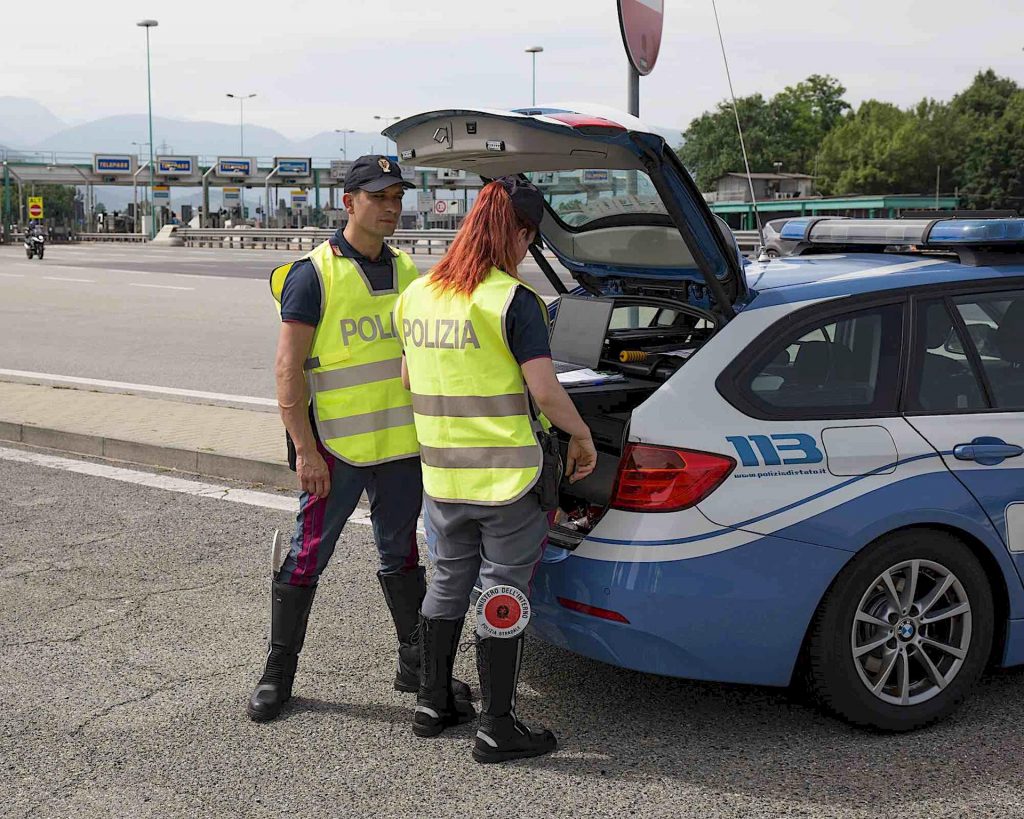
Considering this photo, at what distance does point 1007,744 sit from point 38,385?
9.32m

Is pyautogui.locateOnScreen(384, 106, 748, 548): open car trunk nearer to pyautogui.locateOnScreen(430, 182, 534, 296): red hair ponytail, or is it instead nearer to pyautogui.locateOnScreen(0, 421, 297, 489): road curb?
pyautogui.locateOnScreen(430, 182, 534, 296): red hair ponytail

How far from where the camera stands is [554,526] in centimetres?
396

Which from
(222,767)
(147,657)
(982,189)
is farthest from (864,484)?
(982,189)

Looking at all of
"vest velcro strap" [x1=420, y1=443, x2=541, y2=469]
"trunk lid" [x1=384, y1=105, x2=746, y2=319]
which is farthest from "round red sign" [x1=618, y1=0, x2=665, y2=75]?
"vest velcro strap" [x1=420, y1=443, x2=541, y2=469]

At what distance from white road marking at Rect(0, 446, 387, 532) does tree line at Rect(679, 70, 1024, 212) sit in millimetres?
95442

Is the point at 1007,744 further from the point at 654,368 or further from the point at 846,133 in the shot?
the point at 846,133

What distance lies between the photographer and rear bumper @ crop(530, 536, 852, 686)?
359cm

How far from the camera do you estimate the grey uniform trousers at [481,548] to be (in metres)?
3.63

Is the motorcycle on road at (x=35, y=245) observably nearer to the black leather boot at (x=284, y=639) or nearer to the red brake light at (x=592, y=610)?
the black leather boot at (x=284, y=639)

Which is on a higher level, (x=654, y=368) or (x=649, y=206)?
(x=649, y=206)

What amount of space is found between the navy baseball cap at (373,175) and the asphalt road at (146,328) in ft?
22.6

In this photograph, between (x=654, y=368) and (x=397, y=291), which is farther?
(x=654, y=368)

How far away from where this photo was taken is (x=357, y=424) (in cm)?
404

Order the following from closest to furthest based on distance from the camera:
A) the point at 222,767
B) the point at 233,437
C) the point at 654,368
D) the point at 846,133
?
the point at 222,767, the point at 654,368, the point at 233,437, the point at 846,133
